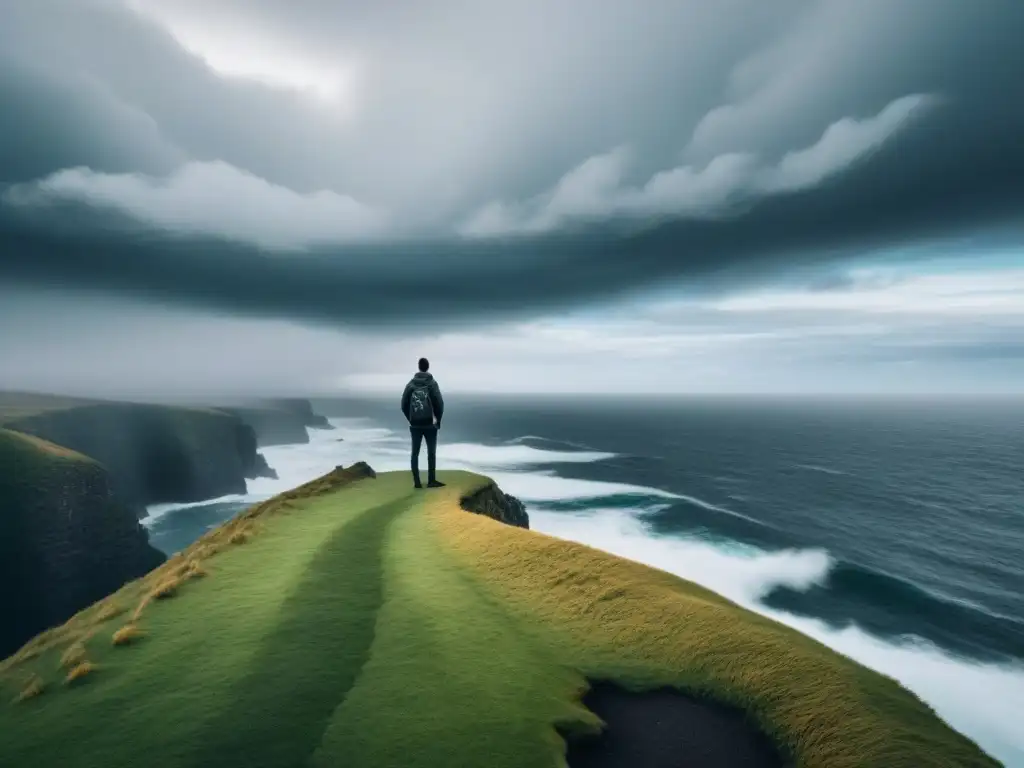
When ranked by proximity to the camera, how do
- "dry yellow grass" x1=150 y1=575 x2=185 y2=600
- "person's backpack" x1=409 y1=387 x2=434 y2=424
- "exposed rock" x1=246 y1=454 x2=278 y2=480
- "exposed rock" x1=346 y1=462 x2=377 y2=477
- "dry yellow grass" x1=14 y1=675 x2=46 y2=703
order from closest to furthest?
"dry yellow grass" x1=14 y1=675 x2=46 y2=703 < "dry yellow grass" x1=150 y1=575 x2=185 y2=600 < "person's backpack" x1=409 y1=387 x2=434 y2=424 < "exposed rock" x1=346 y1=462 x2=377 y2=477 < "exposed rock" x1=246 y1=454 x2=278 y2=480

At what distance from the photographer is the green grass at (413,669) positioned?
497cm

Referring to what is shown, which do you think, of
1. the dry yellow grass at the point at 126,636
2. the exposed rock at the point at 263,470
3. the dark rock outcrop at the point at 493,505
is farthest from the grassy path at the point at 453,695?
the exposed rock at the point at 263,470

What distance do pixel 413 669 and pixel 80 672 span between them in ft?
14.3

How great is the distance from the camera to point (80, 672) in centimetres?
641

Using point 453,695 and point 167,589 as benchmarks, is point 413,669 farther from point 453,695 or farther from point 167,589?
point 167,589

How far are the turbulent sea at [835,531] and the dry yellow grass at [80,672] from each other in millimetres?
30303

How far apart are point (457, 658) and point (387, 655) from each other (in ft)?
3.11

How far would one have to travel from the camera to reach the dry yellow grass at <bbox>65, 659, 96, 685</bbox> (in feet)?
20.7

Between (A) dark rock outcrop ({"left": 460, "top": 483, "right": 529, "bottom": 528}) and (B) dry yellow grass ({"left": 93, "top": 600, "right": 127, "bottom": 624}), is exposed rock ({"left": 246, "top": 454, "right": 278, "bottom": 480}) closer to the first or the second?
(A) dark rock outcrop ({"left": 460, "top": 483, "right": 529, "bottom": 528})

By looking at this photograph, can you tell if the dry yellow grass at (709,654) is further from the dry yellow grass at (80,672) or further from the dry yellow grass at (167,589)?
the dry yellow grass at (80,672)

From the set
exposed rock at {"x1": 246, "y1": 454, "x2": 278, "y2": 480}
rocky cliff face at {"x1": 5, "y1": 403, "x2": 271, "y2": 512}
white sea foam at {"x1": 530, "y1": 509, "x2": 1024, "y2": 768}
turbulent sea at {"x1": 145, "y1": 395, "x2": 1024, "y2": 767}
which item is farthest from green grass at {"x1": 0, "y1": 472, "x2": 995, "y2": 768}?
exposed rock at {"x1": 246, "y1": 454, "x2": 278, "y2": 480}

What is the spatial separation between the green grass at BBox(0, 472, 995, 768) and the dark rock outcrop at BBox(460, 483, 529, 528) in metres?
6.75

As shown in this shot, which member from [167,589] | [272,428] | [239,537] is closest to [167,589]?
[167,589]

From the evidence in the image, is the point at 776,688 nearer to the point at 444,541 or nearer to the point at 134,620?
the point at 444,541
